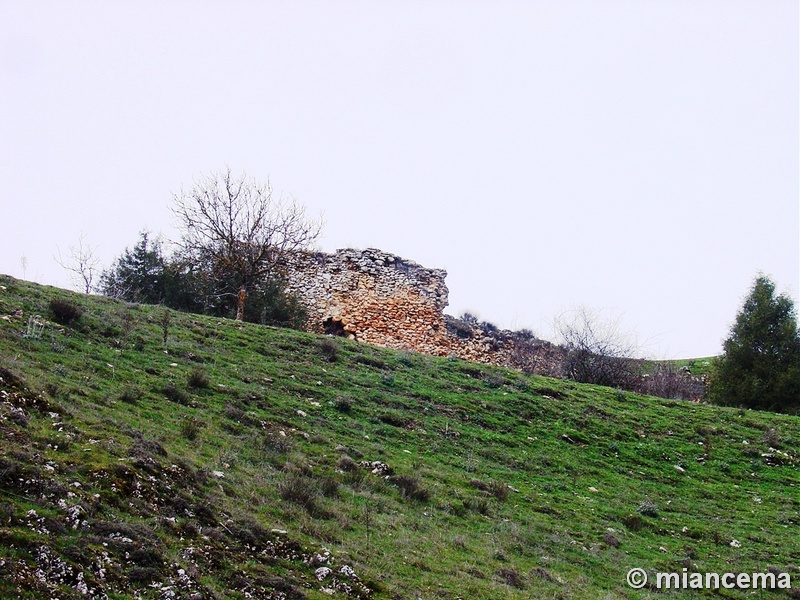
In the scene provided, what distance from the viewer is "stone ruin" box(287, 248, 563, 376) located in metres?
28.1

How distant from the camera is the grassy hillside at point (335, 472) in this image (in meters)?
6.66

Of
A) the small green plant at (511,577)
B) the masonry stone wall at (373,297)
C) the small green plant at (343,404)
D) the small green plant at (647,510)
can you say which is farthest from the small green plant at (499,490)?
the masonry stone wall at (373,297)

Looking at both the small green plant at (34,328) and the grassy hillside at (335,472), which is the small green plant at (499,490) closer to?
the grassy hillside at (335,472)

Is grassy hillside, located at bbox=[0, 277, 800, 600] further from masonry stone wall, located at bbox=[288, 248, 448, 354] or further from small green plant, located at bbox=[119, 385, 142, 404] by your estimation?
masonry stone wall, located at bbox=[288, 248, 448, 354]

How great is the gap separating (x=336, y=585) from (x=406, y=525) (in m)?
2.83

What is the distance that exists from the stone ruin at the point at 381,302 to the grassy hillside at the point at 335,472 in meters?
6.91

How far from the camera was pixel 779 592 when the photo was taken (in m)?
10.4

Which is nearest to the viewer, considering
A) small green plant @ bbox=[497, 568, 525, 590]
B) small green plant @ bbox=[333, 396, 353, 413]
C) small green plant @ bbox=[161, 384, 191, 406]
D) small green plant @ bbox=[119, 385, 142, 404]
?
small green plant @ bbox=[497, 568, 525, 590]

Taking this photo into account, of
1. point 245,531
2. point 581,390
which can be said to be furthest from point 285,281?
point 245,531

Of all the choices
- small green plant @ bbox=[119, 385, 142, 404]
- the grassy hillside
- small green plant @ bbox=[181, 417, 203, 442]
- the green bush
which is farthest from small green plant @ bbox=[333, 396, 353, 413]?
the green bush

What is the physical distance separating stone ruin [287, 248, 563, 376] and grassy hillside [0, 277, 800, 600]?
272 inches

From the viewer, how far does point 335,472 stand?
11.0 meters

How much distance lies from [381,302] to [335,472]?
17487 millimetres

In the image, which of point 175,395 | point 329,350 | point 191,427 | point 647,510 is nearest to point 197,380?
point 175,395
